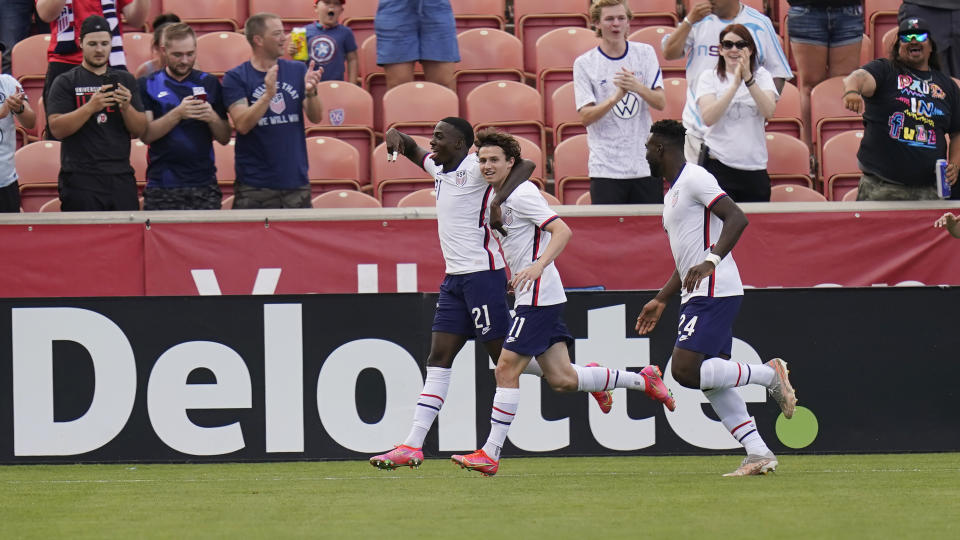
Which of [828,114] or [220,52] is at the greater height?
[220,52]

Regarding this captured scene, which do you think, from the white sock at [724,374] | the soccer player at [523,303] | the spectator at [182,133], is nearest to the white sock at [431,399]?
the soccer player at [523,303]

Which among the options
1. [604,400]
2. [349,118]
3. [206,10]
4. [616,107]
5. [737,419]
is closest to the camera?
[737,419]

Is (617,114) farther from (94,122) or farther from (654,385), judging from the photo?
(94,122)

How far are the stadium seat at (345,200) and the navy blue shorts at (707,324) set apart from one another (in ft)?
13.0

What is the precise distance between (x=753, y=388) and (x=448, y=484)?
8.88 ft

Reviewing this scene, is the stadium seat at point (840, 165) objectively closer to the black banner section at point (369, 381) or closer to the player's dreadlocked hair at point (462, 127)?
the black banner section at point (369, 381)

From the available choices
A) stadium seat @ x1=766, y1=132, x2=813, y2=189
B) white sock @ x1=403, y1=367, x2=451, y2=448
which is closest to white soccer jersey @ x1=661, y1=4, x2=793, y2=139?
stadium seat @ x1=766, y1=132, x2=813, y2=189

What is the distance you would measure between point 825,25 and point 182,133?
545 cm

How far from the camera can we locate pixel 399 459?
8.04m

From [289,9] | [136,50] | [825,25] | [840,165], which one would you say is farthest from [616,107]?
[136,50]

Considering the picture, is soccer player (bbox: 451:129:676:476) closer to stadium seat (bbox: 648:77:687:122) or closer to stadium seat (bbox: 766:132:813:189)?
stadium seat (bbox: 766:132:813:189)

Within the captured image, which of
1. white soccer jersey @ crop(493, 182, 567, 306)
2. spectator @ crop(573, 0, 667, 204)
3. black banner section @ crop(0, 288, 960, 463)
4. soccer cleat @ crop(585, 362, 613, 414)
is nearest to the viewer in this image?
white soccer jersey @ crop(493, 182, 567, 306)

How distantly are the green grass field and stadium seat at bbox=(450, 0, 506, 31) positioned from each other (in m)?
6.14

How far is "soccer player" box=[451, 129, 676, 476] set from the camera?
789 centimetres
